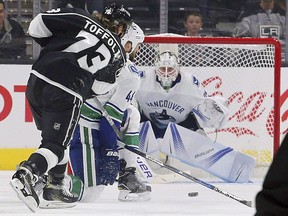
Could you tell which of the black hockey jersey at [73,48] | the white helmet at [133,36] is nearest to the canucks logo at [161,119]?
the white helmet at [133,36]

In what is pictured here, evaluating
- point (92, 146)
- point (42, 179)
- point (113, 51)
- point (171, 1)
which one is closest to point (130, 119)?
point (92, 146)

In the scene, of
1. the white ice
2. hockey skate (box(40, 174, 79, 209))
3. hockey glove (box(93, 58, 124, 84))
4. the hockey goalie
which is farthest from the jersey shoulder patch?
hockey skate (box(40, 174, 79, 209))

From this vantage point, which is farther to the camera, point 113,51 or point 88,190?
point 88,190

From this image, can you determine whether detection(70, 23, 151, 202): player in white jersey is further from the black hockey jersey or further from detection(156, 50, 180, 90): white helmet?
detection(156, 50, 180, 90): white helmet

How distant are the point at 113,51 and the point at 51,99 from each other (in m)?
0.30

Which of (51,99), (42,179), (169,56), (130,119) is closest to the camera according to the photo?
(51,99)

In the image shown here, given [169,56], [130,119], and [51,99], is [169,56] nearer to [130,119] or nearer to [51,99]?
[130,119]

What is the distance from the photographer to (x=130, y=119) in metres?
3.63

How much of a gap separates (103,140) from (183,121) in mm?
960

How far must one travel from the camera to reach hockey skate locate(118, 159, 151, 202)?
11.6ft

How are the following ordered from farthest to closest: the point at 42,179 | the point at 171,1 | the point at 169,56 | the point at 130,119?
the point at 171,1 → the point at 169,56 → the point at 130,119 → the point at 42,179

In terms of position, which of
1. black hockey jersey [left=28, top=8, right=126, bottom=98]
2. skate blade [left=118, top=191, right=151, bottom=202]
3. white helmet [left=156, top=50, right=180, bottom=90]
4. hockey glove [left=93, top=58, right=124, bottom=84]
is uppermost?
black hockey jersey [left=28, top=8, right=126, bottom=98]

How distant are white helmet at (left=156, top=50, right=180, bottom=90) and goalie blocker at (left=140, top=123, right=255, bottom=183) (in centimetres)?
23

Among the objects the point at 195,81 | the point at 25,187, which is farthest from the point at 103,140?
the point at 195,81
